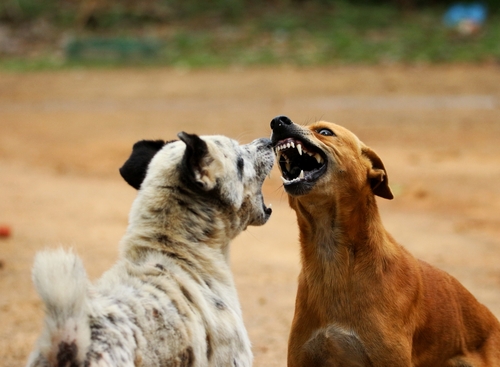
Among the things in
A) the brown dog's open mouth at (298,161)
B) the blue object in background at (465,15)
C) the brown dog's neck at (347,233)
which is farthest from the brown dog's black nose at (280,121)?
the blue object in background at (465,15)

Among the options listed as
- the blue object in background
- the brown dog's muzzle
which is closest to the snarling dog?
the brown dog's muzzle

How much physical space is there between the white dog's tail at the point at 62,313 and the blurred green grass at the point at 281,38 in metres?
17.0

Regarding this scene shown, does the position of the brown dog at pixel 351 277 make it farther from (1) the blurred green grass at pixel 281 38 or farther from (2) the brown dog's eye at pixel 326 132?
(1) the blurred green grass at pixel 281 38

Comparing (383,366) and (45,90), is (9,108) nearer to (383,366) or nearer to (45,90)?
(45,90)

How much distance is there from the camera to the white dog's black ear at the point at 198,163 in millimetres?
4354

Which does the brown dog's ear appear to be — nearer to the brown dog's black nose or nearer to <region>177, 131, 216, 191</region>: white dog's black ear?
the brown dog's black nose

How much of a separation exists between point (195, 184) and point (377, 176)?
4.51 feet

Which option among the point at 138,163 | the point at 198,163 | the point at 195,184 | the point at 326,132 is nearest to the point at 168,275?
the point at 195,184

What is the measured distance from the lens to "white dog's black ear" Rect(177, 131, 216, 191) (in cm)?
435

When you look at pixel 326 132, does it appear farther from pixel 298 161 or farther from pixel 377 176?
pixel 377 176

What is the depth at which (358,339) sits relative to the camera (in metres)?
4.93

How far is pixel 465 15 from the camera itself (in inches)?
922

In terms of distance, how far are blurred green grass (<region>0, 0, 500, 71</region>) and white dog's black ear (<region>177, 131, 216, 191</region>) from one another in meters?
15.9

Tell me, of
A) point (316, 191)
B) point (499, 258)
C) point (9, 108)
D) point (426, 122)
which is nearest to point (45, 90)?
point (9, 108)
